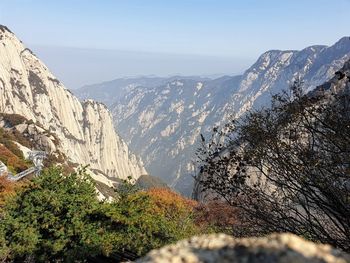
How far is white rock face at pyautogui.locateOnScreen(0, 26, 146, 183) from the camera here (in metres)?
126

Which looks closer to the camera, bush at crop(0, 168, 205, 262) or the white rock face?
bush at crop(0, 168, 205, 262)

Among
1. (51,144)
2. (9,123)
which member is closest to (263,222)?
(51,144)

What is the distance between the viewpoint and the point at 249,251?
3453mm

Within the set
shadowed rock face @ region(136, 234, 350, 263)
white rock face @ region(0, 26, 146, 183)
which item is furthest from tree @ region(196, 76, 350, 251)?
white rock face @ region(0, 26, 146, 183)

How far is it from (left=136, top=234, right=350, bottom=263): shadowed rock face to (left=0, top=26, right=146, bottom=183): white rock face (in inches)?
4163

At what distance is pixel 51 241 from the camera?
20641 mm

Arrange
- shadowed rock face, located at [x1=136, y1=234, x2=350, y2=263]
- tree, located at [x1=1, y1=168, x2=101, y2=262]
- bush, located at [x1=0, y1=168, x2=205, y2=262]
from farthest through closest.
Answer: bush, located at [x1=0, y1=168, x2=205, y2=262] → tree, located at [x1=1, y1=168, x2=101, y2=262] → shadowed rock face, located at [x1=136, y1=234, x2=350, y2=263]

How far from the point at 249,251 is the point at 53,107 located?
155 metres

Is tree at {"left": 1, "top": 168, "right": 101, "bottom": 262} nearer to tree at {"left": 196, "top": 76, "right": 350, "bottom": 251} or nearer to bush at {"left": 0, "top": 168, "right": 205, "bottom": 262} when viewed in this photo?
bush at {"left": 0, "top": 168, "right": 205, "bottom": 262}

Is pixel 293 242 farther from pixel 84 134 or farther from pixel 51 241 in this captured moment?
pixel 84 134

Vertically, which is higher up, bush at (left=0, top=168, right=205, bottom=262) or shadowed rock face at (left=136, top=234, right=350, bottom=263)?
shadowed rock face at (left=136, top=234, right=350, bottom=263)

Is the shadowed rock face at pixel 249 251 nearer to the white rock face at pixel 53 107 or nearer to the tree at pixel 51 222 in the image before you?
the tree at pixel 51 222

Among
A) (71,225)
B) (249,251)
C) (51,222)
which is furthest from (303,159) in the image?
(51,222)

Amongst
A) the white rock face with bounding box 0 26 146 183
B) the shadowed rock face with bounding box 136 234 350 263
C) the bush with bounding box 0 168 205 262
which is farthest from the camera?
the white rock face with bounding box 0 26 146 183
